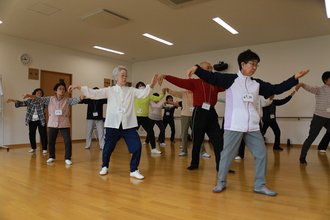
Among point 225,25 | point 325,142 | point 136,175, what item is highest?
point 225,25

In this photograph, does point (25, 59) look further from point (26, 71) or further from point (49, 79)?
point (49, 79)

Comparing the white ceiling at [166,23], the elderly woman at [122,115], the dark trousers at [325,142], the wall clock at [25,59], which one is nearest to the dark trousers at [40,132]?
the wall clock at [25,59]

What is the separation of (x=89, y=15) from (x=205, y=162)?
13.0 feet

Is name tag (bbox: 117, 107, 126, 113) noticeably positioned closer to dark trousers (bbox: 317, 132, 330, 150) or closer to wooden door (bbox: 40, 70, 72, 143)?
dark trousers (bbox: 317, 132, 330, 150)

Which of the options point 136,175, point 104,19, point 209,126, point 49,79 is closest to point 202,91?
point 209,126

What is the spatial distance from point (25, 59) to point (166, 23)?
4.51m

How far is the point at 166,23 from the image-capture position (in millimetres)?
5906

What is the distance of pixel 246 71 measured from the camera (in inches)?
100

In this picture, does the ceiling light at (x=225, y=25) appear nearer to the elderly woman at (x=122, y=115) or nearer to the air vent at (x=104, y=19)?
the air vent at (x=104, y=19)

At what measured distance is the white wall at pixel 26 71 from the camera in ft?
22.8

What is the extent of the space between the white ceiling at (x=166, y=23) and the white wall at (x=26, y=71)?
328 mm

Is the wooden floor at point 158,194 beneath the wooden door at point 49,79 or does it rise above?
beneath

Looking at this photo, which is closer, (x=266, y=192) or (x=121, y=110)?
(x=266, y=192)

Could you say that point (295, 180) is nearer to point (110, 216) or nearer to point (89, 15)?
point (110, 216)
